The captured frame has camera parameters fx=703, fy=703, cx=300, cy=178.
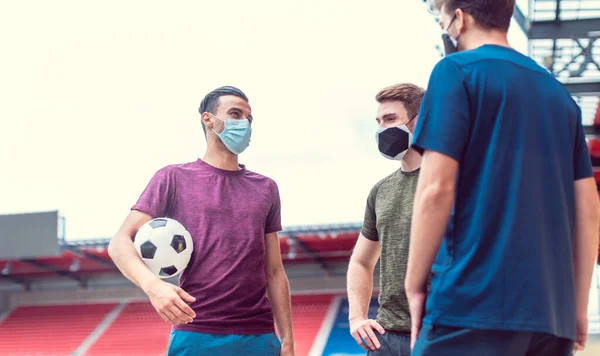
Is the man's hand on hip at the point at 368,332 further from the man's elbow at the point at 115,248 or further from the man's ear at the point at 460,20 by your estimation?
the man's ear at the point at 460,20

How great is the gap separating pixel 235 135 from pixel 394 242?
3.60 feet

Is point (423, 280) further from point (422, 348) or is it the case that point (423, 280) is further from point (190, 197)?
point (190, 197)

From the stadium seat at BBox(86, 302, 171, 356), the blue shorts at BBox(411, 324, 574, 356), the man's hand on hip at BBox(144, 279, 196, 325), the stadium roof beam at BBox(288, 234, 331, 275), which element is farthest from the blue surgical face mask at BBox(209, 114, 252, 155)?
the stadium seat at BBox(86, 302, 171, 356)

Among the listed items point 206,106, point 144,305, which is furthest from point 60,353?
point 206,106

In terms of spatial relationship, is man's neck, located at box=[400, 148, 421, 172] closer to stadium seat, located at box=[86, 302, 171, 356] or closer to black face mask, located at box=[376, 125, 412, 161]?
black face mask, located at box=[376, 125, 412, 161]

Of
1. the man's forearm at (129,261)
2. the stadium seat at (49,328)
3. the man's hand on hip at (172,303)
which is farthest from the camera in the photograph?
the stadium seat at (49,328)

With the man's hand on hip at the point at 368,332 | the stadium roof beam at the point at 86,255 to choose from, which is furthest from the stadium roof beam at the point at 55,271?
the man's hand on hip at the point at 368,332

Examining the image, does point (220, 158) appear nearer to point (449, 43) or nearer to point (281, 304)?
point (281, 304)

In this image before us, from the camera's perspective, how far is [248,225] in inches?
151

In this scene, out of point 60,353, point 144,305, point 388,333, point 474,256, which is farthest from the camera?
point 144,305

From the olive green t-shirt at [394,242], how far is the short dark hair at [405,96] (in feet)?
1.13

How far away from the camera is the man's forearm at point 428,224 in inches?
81.3

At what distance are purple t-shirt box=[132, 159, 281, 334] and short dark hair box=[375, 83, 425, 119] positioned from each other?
884 millimetres

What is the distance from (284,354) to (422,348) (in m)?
1.98
